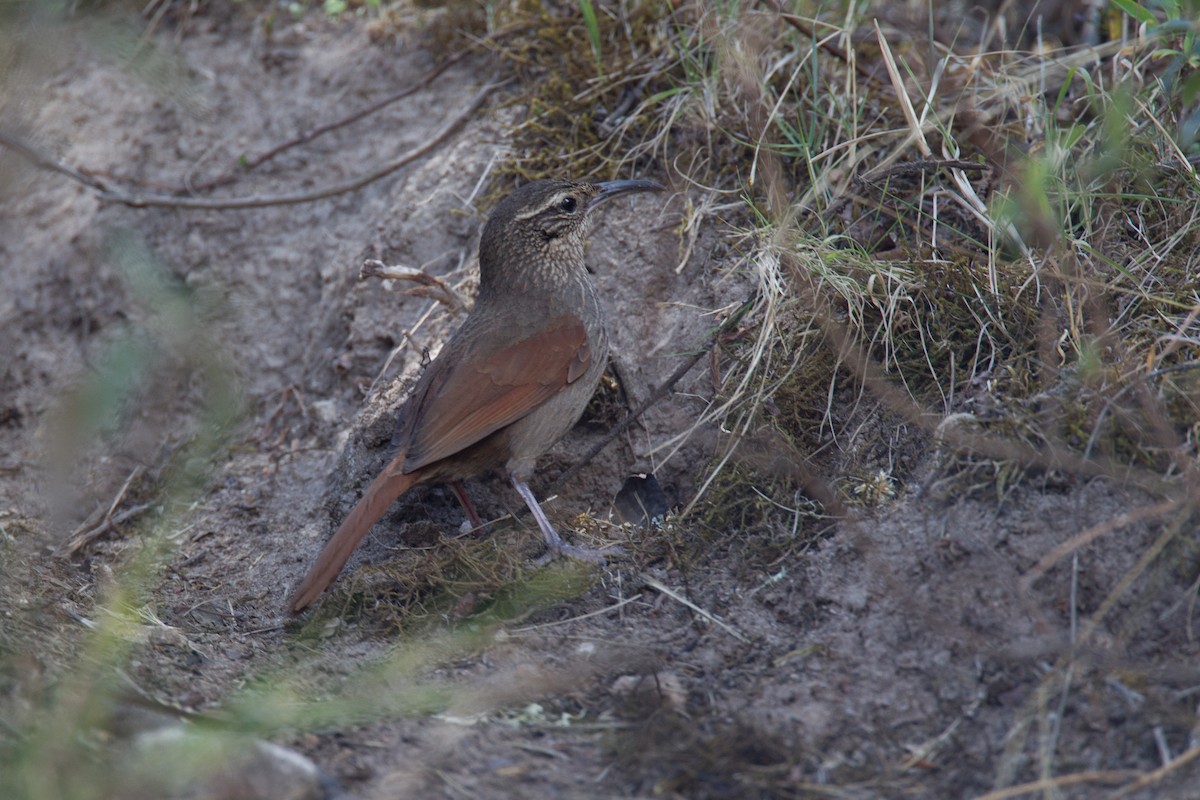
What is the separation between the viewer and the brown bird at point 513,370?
4469mm

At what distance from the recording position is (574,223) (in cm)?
521

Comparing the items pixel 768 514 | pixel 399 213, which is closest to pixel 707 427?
pixel 768 514

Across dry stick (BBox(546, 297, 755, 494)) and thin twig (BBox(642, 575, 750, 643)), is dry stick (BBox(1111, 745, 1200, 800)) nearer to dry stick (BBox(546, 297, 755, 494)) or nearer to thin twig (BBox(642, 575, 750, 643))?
thin twig (BBox(642, 575, 750, 643))

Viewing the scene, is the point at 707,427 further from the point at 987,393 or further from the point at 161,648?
the point at 161,648

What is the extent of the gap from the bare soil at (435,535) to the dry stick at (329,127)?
5 cm

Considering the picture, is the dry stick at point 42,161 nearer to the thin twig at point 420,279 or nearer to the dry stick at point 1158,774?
the thin twig at point 420,279

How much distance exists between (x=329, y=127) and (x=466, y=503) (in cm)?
267

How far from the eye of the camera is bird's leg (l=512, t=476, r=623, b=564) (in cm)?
434

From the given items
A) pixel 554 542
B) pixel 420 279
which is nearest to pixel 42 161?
pixel 420 279

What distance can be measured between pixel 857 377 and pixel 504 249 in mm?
1758

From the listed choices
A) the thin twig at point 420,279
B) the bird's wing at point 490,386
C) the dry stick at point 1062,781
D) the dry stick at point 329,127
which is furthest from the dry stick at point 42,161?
the dry stick at point 1062,781

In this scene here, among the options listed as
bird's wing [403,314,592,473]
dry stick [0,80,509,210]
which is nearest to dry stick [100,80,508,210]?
dry stick [0,80,509,210]

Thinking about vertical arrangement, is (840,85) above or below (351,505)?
above

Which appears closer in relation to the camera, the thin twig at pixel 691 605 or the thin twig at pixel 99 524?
the thin twig at pixel 691 605
